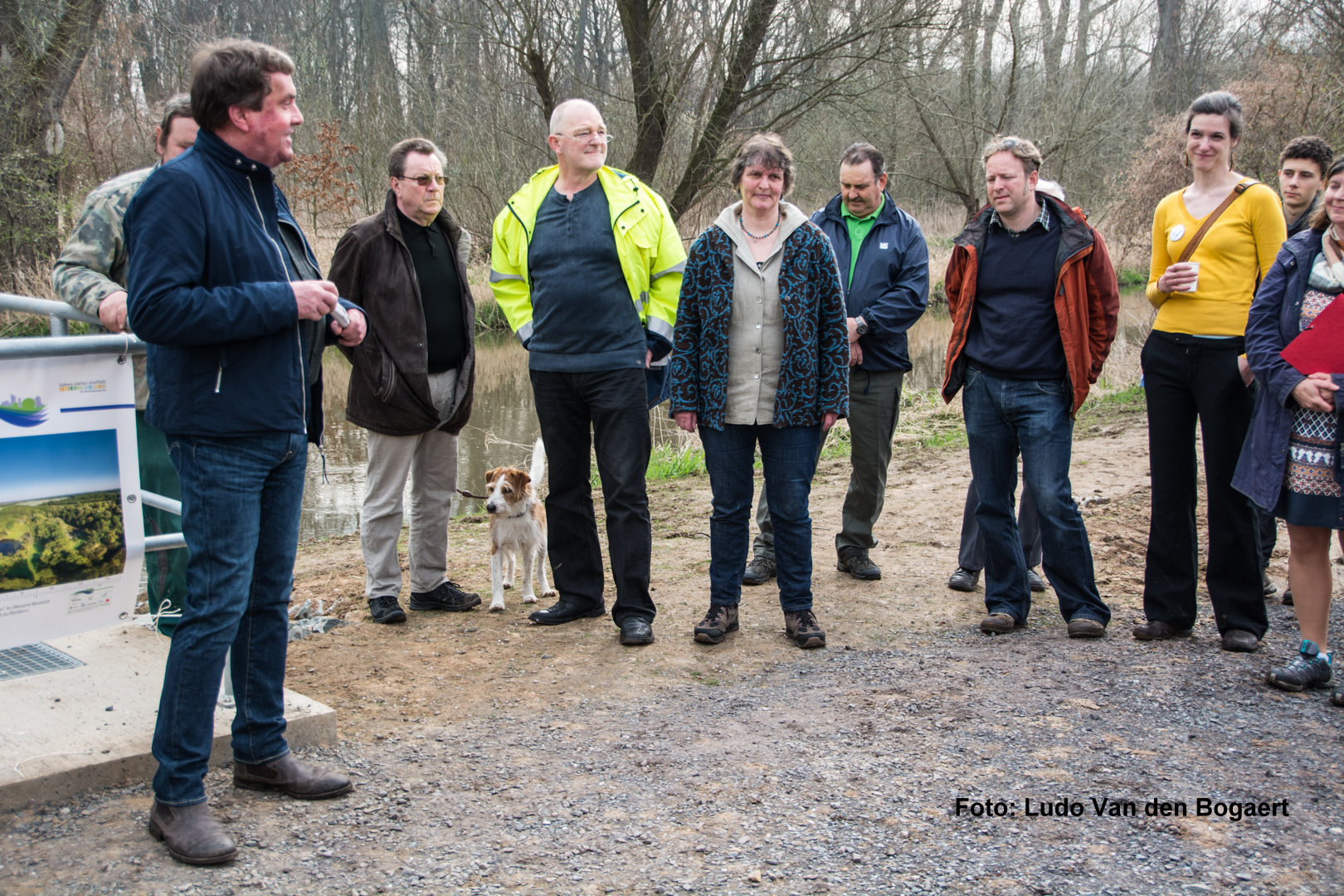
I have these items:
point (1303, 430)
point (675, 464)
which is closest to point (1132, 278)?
point (675, 464)

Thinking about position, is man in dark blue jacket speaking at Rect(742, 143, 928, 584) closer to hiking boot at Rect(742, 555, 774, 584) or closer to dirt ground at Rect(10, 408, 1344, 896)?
hiking boot at Rect(742, 555, 774, 584)

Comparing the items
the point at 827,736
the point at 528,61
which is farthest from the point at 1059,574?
the point at 528,61

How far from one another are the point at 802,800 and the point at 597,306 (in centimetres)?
238

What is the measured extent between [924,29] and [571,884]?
1107 cm

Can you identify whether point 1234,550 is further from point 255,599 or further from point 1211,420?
point 255,599

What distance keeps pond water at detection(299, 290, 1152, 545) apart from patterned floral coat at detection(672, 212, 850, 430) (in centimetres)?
327

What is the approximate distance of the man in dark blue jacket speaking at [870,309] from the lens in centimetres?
573

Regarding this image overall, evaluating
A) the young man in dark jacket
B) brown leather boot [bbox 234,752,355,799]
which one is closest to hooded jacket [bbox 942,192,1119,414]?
the young man in dark jacket

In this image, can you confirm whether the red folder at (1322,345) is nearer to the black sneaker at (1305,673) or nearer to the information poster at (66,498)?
the black sneaker at (1305,673)

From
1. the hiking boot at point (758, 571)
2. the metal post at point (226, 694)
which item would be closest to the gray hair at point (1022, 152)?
the hiking boot at point (758, 571)

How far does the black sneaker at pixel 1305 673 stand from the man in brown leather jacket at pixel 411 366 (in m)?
3.60

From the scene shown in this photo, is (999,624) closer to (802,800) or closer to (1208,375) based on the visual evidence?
(1208,375)

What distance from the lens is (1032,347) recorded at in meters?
4.72

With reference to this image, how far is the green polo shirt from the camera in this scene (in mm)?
5836
